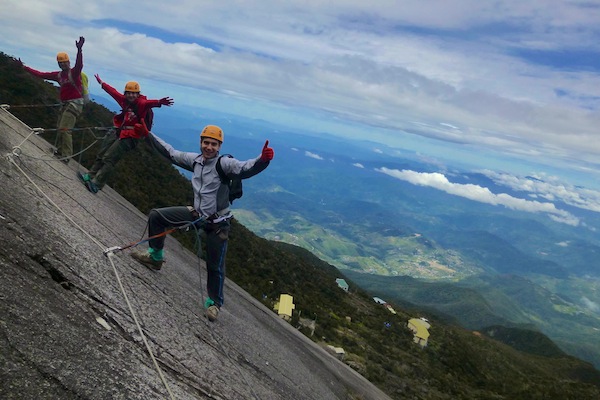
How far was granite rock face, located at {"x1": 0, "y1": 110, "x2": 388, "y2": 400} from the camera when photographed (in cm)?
402

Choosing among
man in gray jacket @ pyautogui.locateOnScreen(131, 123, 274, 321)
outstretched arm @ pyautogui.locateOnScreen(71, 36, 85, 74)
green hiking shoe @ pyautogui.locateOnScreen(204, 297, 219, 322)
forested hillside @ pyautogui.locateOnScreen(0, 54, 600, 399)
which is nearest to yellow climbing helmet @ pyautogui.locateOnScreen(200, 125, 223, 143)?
man in gray jacket @ pyautogui.locateOnScreen(131, 123, 274, 321)

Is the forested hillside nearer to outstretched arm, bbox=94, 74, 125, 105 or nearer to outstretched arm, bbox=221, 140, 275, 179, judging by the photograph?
outstretched arm, bbox=94, 74, 125, 105

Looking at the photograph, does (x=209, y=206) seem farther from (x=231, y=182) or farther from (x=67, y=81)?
(x=67, y=81)

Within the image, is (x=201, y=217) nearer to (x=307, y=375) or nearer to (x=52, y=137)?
(x=307, y=375)

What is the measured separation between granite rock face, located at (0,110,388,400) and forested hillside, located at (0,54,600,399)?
1128 cm

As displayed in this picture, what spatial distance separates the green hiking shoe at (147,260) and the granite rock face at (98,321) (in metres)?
0.24

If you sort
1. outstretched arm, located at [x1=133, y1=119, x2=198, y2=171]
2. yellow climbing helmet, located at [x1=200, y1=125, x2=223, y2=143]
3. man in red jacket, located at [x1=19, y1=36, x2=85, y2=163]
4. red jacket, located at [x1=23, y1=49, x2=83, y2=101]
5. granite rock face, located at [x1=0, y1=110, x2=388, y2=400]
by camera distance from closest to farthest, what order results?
1. granite rock face, located at [x1=0, y1=110, x2=388, y2=400]
2. yellow climbing helmet, located at [x1=200, y1=125, x2=223, y2=143]
3. outstretched arm, located at [x1=133, y1=119, x2=198, y2=171]
4. man in red jacket, located at [x1=19, y1=36, x2=85, y2=163]
5. red jacket, located at [x1=23, y1=49, x2=83, y2=101]

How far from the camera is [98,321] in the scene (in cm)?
511

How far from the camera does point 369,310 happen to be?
35938 mm

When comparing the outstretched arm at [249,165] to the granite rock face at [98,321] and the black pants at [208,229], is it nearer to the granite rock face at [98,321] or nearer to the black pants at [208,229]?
the black pants at [208,229]

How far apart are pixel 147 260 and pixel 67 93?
8941mm

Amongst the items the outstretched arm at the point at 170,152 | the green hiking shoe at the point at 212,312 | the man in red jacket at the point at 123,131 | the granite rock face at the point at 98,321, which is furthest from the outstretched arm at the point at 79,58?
the green hiking shoe at the point at 212,312

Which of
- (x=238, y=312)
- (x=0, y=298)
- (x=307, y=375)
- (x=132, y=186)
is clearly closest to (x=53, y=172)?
(x=238, y=312)

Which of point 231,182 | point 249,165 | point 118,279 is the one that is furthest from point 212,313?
point 249,165
